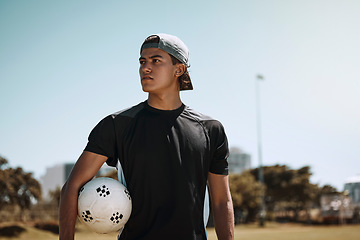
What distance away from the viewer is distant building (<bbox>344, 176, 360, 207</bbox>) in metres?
57.4

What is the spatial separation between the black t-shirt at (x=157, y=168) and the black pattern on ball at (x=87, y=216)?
10.9 inches

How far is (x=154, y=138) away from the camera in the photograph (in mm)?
3189

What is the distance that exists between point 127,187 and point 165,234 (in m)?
0.46

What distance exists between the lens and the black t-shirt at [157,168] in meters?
3.06

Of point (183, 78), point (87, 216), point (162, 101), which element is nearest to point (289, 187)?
point (183, 78)

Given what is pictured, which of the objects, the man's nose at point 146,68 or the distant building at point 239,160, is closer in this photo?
the man's nose at point 146,68

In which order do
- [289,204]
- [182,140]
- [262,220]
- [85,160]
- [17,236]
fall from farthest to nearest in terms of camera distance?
[289,204] < [262,220] < [17,236] < [182,140] < [85,160]

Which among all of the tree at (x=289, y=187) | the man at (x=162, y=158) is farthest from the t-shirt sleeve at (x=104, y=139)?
the tree at (x=289, y=187)

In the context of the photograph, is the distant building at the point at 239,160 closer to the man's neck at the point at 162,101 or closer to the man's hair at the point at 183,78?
the man's hair at the point at 183,78

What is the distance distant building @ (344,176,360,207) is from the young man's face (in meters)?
58.5

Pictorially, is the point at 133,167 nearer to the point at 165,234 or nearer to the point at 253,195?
the point at 165,234

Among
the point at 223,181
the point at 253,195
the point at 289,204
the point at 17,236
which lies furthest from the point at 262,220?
the point at 223,181

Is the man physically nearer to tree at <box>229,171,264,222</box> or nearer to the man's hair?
the man's hair

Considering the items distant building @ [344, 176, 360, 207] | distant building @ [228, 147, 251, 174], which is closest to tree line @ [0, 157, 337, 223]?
distant building @ [344, 176, 360, 207]
